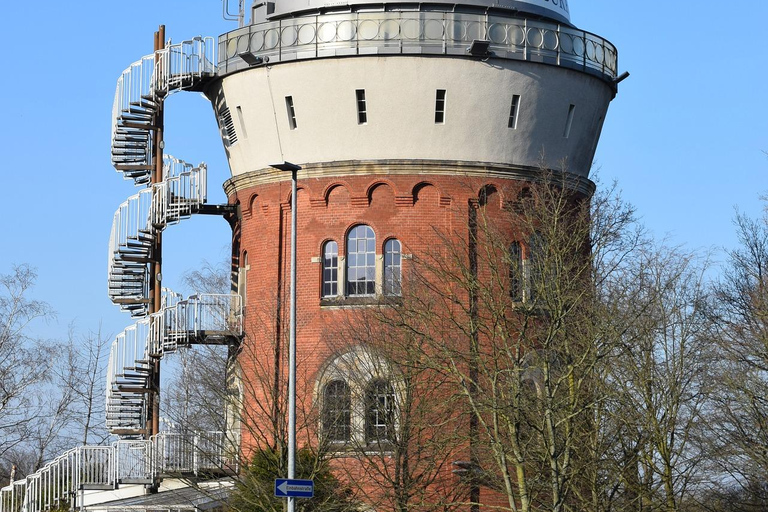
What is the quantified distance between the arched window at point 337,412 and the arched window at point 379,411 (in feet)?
1.72

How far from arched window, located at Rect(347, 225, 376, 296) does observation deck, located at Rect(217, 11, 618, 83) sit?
5039mm

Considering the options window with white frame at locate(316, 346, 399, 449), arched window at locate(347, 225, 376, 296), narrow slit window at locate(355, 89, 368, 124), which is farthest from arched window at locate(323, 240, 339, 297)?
narrow slit window at locate(355, 89, 368, 124)

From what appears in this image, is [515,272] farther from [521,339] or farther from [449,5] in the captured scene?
[449,5]

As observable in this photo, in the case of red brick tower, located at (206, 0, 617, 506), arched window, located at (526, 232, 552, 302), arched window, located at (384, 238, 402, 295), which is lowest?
arched window, located at (526, 232, 552, 302)

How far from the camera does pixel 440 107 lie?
4275 centimetres

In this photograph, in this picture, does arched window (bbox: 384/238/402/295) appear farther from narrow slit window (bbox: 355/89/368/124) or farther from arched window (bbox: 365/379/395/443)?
arched window (bbox: 365/379/395/443)

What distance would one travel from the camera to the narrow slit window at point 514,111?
142 ft

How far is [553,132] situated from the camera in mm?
44000

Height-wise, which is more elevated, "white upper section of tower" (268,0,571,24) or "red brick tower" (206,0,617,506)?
"white upper section of tower" (268,0,571,24)

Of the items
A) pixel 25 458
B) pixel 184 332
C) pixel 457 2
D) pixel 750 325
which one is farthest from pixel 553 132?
pixel 25 458

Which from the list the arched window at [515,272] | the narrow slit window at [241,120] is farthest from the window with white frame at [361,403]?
the narrow slit window at [241,120]

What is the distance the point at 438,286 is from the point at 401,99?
5506 mm

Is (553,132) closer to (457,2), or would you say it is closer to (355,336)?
(457,2)

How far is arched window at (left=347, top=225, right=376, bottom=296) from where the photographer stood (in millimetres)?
42781
